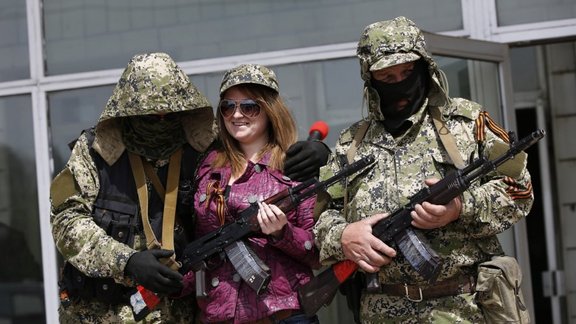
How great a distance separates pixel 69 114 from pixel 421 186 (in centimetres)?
A: 285

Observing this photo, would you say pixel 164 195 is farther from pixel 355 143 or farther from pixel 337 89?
pixel 337 89

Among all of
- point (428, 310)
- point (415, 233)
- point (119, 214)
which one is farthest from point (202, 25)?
point (428, 310)

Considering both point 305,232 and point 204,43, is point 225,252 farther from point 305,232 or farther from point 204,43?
point 204,43

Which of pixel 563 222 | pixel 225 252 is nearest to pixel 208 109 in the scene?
pixel 225 252

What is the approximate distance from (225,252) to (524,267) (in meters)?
2.14

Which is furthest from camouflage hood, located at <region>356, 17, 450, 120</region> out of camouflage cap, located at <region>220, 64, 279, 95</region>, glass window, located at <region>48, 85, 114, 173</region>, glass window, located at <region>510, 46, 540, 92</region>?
glass window, located at <region>510, 46, 540, 92</region>

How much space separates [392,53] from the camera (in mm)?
3541

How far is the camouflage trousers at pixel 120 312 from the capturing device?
3.90m

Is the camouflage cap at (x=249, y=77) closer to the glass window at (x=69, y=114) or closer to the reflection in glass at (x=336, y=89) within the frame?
the reflection in glass at (x=336, y=89)

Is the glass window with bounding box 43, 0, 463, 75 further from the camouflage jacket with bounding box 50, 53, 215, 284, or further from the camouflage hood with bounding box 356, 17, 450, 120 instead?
the camouflage hood with bounding box 356, 17, 450, 120

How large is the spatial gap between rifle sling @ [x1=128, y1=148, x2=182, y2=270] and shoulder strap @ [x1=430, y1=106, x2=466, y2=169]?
115 cm

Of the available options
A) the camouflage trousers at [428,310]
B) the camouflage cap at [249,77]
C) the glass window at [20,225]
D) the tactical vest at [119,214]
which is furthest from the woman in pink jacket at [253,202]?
the glass window at [20,225]

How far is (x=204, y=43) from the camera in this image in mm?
5484

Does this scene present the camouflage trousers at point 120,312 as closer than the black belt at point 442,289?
No
